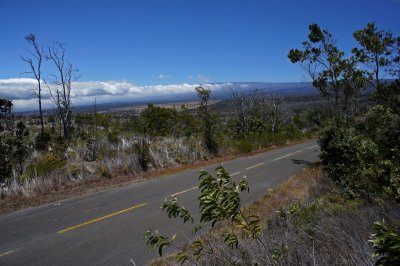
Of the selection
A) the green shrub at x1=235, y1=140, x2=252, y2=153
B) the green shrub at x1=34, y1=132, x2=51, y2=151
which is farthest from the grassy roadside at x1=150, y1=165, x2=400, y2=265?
the green shrub at x1=34, y1=132, x2=51, y2=151

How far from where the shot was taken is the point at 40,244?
8.26m

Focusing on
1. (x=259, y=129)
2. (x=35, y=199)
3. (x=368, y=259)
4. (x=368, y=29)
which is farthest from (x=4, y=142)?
(x=259, y=129)

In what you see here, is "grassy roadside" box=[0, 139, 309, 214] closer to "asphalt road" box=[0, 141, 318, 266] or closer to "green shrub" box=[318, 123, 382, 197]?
"asphalt road" box=[0, 141, 318, 266]

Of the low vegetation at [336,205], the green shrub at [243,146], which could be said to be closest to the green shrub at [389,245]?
the low vegetation at [336,205]

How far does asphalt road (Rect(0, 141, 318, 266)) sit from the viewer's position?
755 centimetres

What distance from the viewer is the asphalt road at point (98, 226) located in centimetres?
755

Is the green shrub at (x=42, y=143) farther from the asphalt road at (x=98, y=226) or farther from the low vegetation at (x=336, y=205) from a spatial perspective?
the low vegetation at (x=336, y=205)

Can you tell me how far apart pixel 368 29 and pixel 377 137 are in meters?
10.3

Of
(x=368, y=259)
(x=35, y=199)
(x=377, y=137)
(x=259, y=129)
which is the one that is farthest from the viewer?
(x=259, y=129)

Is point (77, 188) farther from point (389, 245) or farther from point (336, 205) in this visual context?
point (389, 245)

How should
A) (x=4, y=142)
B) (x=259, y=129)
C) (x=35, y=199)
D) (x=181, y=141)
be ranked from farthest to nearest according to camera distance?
(x=259, y=129)
(x=181, y=141)
(x=4, y=142)
(x=35, y=199)

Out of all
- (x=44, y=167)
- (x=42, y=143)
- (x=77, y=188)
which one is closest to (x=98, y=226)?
(x=77, y=188)

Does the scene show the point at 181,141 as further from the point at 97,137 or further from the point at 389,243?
the point at 389,243

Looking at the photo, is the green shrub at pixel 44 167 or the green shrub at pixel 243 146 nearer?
the green shrub at pixel 44 167
